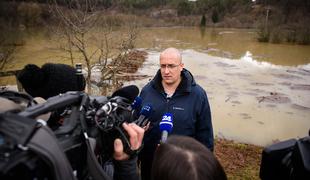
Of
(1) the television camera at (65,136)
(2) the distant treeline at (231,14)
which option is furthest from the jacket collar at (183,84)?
(2) the distant treeline at (231,14)

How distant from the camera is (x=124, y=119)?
1.27m

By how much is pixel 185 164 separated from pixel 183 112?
1.33 meters

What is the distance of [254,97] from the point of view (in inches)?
353

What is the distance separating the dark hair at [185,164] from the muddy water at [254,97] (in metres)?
5.02

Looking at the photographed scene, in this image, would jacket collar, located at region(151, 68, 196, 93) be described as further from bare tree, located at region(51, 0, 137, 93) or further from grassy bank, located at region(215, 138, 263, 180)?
bare tree, located at region(51, 0, 137, 93)

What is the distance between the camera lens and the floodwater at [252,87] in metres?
6.53

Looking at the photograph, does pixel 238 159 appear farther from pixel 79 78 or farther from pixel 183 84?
pixel 79 78

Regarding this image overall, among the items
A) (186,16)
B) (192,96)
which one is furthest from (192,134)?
(186,16)

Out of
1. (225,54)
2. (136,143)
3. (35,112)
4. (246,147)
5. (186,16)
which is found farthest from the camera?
(186,16)

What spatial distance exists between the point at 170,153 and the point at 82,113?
0.34 meters

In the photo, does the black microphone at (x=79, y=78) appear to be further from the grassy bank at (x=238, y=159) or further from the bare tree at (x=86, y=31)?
the bare tree at (x=86, y=31)

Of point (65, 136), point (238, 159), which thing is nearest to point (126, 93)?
point (65, 136)

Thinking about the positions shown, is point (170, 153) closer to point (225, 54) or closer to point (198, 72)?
point (198, 72)

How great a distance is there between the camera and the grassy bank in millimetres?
4070
